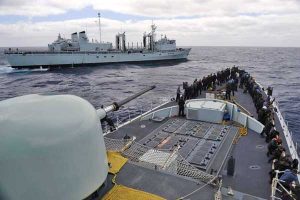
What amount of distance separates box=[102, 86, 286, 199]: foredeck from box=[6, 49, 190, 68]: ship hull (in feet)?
196

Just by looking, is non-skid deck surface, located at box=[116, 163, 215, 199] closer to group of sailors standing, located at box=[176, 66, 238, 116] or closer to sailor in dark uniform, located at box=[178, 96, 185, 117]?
sailor in dark uniform, located at box=[178, 96, 185, 117]

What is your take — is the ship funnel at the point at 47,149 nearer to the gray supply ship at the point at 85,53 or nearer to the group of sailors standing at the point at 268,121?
the group of sailors standing at the point at 268,121

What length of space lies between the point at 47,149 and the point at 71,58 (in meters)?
69.0

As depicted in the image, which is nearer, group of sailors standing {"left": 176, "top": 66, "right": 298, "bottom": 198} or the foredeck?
the foredeck

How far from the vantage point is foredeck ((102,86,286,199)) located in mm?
6926

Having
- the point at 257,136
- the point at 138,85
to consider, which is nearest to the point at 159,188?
the point at 257,136

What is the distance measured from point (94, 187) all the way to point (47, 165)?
4.09 feet

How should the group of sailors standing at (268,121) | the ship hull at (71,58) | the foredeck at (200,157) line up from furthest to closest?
the ship hull at (71,58) → the group of sailors standing at (268,121) → the foredeck at (200,157)

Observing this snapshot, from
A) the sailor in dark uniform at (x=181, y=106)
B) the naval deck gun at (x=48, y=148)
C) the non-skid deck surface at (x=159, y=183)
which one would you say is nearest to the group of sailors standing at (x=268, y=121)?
the sailor in dark uniform at (x=181, y=106)

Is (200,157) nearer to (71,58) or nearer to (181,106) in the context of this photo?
(181,106)

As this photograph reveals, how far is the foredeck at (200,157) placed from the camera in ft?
22.7

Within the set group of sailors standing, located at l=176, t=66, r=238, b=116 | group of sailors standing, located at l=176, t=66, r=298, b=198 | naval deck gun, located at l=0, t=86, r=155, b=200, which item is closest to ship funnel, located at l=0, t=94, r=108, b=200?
naval deck gun, located at l=0, t=86, r=155, b=200

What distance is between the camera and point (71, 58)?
70.5 m

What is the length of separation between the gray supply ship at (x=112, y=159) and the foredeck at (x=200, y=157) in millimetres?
A: 25
